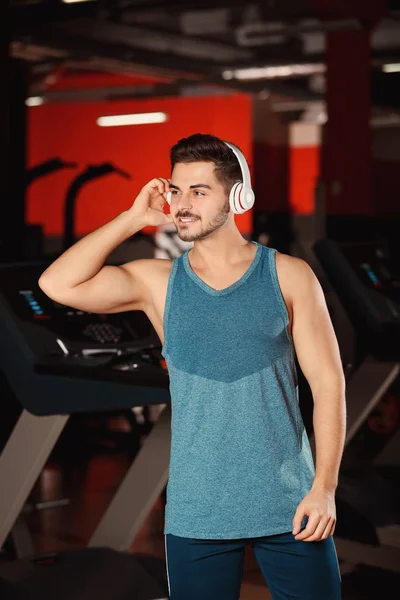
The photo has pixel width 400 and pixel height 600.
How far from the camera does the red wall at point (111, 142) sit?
664 inches

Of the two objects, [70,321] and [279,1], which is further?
[279,1]

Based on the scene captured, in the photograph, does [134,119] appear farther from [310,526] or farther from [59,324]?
[310,526]

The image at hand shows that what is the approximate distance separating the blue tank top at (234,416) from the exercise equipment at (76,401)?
4.02 ft

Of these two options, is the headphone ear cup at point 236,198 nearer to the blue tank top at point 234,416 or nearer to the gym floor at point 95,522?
the blue tank top at point 234,416

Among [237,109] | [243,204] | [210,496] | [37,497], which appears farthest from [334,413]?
[237,109]

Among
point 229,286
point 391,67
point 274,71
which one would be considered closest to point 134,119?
point 274,71

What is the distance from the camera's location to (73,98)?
1711 cm

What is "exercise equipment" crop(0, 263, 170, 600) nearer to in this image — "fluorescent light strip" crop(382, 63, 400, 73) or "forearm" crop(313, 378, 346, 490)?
"forearm" crop(313, 378, 346, 490)

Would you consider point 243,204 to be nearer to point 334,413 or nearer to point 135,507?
point 334,413

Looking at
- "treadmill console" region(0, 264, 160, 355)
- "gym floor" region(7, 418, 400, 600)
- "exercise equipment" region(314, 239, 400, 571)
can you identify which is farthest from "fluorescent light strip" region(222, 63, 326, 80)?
"treadmill console" region(0, 264, 160, 355)

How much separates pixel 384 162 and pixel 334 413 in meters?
15.3

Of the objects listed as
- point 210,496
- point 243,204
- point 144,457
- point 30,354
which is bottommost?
point 144,457

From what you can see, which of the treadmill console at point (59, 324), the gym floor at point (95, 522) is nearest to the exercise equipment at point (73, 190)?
the gym floor at point (95, 522)

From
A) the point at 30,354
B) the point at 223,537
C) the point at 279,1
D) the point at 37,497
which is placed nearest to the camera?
the point at 223,537
